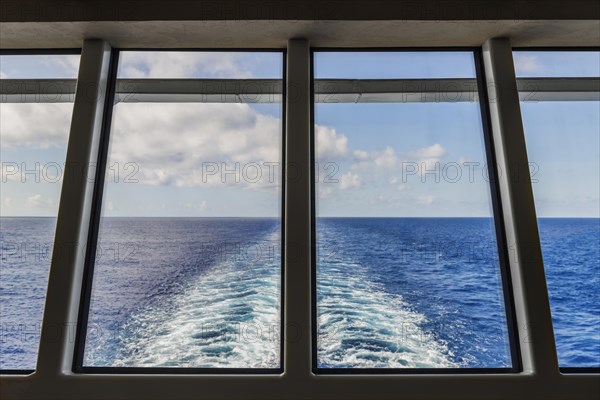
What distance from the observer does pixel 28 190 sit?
2.24m

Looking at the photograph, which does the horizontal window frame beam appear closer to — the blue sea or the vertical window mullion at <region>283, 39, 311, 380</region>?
the vertical window mullion at <region>283, 39, 311, 380</region>

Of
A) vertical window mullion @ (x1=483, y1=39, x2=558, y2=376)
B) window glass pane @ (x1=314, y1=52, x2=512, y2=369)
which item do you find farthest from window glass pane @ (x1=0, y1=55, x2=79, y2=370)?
vertical window mullion @ (x1=483, y1=39, x2=558, y2=376)

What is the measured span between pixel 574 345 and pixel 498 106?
59.4 inches

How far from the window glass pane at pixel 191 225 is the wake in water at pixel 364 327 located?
0.95 feet

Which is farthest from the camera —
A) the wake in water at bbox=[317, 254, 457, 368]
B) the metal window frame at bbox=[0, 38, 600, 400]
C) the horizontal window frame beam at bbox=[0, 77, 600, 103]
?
the horizontal window frame beam at bbox=[0, 77, 600, 103]

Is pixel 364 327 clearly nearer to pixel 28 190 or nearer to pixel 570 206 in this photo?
pixel 570 206

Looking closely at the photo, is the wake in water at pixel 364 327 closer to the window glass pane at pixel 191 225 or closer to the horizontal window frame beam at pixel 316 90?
the window glass pane at pixel 191 225

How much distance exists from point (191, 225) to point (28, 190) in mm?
1085

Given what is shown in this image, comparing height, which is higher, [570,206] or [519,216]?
[570,206]

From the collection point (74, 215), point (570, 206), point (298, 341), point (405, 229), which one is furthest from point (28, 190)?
point (570, 206)

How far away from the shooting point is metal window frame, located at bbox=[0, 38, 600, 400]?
185 centimetres

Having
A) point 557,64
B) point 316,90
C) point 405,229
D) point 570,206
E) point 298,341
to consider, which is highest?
point 557,64

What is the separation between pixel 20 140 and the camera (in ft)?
7.57

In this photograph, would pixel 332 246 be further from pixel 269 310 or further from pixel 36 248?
pixel 36 248
